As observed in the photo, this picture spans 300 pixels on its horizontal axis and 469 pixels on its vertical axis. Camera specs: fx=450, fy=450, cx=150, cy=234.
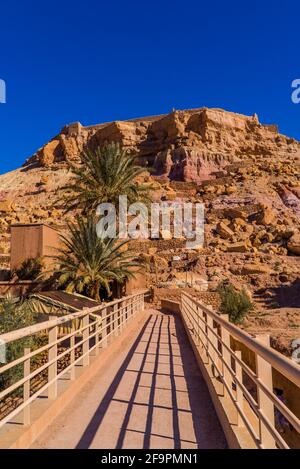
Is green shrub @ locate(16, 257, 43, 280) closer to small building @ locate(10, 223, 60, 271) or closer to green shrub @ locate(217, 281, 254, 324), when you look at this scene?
small building @ locate(10, 223, 60, 271)

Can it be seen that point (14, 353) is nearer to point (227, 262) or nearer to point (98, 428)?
point (98, 428)

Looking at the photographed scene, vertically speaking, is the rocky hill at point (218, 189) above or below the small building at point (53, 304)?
above

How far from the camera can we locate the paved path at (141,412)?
13.2 ft

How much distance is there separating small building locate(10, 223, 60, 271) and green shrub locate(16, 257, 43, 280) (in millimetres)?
180

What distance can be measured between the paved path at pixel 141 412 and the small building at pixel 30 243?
14.3m

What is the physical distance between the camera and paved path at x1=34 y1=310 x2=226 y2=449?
4027 millimetres

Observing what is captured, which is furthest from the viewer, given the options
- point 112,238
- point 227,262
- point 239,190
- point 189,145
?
point 189,145

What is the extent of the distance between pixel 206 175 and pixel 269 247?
100 ft

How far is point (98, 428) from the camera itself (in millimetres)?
4348

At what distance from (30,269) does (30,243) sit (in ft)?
4.17

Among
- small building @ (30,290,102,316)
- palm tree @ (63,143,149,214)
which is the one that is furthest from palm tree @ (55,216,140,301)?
palm tree @ (63,143,149,214)

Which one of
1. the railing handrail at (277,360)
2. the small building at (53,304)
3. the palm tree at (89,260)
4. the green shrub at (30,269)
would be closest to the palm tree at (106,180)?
the green shrub at (30,269)

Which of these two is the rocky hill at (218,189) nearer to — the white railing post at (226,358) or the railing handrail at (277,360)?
the white railing post at (226,358)
